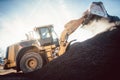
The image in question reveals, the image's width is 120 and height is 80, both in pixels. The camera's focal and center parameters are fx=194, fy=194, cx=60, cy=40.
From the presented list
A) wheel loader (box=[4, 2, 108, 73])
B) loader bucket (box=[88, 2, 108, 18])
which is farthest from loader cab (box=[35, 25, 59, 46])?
loader bucket (box=[88, 2, 108, 18])

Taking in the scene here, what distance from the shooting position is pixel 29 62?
37.4ft

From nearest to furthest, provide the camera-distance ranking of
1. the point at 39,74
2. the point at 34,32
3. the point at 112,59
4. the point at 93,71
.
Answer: the point at 93,71 < the point at 112,59 < the point at 39,74 < the point at 34,32

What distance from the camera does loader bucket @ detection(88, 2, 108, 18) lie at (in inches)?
430

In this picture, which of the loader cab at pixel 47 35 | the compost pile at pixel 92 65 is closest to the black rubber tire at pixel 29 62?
the compost pile at pixel 92 65

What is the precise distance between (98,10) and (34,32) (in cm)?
399

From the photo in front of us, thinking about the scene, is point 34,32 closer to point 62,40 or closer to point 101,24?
point 62,40

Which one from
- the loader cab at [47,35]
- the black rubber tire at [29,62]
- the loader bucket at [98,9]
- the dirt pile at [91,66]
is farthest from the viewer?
the loader cab at [47,35]

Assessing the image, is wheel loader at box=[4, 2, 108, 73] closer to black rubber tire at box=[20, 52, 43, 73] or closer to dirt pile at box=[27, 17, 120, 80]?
black rubber tire at box=[20, 52, 43, 73]

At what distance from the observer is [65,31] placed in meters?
11.3

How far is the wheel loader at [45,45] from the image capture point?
11094 millimetres

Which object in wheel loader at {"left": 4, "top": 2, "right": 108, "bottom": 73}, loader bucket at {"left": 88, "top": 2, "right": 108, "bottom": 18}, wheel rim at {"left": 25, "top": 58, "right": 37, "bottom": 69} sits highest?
loader bucket at {"left": 88, "top": 2, "right": 108, "bottom": 18}

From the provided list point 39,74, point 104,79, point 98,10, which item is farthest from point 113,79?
point 98,10

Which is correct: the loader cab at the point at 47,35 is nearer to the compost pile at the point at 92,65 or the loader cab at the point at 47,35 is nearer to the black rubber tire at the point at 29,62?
the black rubber tire at the point at 29,62

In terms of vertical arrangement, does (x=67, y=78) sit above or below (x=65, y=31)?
below
